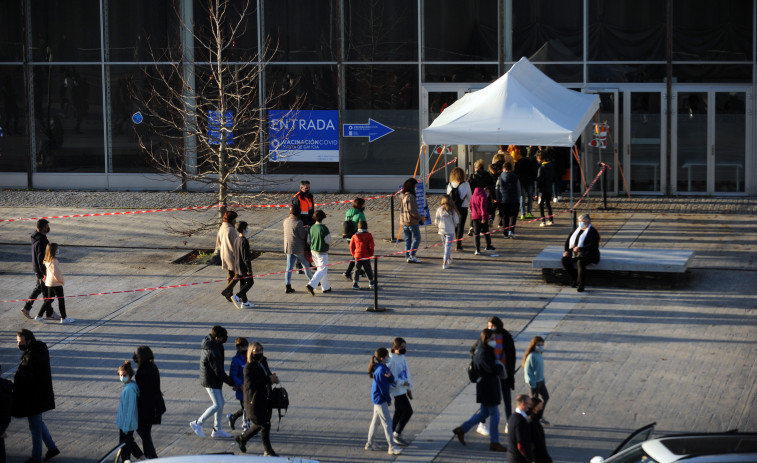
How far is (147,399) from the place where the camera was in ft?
35.1

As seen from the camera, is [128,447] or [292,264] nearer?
[128,447]

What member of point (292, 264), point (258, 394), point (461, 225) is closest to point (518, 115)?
point (461, 225)

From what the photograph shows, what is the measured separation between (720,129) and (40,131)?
17.6 m

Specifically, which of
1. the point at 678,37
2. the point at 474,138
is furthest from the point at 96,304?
the point at 678,37

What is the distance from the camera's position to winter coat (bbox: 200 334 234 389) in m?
11.5

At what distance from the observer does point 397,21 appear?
26672 millimetres

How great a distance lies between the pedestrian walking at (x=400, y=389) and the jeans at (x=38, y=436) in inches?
144

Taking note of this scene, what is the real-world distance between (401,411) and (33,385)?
3885 mm

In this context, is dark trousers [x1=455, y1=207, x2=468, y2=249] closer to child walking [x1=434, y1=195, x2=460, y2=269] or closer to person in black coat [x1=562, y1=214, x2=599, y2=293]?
child walking [x1=434, y1=195, x2=460, y2=269]

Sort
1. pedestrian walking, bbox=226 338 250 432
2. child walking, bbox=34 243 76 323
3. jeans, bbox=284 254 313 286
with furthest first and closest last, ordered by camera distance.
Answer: jeans, bbox=284 254 313 286 < child walking, bbox=34 243 76 323 < pedestrian walking, bbox=226 338 250 432

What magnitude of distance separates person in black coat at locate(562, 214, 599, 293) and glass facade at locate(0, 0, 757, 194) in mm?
9265

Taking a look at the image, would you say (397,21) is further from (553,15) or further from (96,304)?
(96,304)

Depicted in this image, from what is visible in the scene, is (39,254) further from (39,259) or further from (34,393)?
(34,393)

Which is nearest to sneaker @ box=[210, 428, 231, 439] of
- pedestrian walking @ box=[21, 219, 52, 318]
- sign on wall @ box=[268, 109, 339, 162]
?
pedestrian walking @ box=[21, 219, 52, 318]
